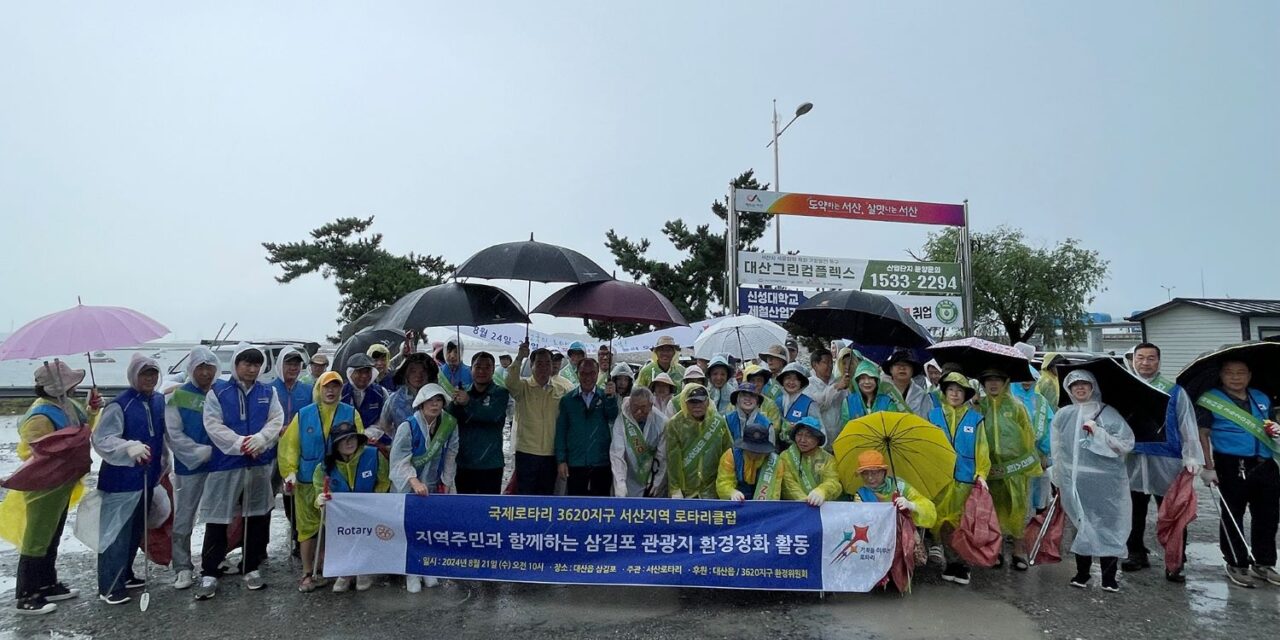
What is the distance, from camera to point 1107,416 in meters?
4.80

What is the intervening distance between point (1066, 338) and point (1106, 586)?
86.2ft

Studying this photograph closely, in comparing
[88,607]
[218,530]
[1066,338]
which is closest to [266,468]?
[218,530]

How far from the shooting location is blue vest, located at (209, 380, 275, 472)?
4.84m

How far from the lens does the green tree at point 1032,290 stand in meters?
26.1

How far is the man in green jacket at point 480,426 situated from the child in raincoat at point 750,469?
1.73 m

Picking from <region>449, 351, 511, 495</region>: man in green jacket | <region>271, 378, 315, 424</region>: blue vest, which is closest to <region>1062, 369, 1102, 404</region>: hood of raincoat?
<region>449, 351, 511, 495</region>: man in green jacket

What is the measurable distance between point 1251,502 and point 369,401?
6.54 metres

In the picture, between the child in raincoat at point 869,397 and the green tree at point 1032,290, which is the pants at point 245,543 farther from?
the green tree at point 1032,290

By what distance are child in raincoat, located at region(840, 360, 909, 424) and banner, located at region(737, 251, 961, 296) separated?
8071 millimetres

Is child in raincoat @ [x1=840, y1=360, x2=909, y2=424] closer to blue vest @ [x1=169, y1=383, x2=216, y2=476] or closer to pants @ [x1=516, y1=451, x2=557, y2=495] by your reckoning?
pants @ [x1=516, y1=451, x2=557, y2=495]

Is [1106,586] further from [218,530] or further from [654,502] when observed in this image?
[218,530]

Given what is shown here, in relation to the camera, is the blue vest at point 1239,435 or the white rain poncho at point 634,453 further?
the white rain poncho at point 634,453

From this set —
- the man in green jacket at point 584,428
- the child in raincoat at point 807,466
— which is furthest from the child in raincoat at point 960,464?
the man in green jacket at point 584,428

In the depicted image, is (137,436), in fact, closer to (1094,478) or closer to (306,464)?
(306,464)
